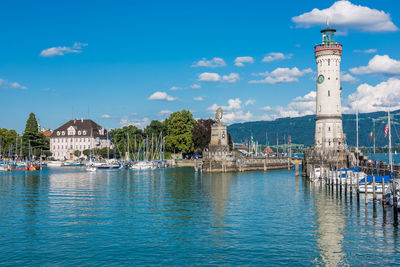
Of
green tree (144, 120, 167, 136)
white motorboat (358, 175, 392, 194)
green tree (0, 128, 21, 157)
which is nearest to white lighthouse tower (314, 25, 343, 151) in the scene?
white motorboat (358, 175, 392, 194)

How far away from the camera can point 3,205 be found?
149ft

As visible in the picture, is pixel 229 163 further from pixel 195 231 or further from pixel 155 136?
pixel 195 231

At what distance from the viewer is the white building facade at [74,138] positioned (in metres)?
181

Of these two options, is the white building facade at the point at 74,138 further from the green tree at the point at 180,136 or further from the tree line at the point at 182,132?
the green tree at the point at 180,136

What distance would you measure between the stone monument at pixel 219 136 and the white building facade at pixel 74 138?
8854cm

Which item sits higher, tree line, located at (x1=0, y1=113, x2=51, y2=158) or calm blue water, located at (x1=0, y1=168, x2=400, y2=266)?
tree line, located at (x1=0, y1=113, x2=51, y2=158)

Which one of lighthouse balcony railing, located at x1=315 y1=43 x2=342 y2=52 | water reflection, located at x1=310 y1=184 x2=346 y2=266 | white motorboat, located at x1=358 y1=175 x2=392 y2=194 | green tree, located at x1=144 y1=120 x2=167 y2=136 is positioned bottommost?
water reflection, located at x1=310 y1=184 x2=346 y2=266

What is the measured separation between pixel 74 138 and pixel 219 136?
321 ft

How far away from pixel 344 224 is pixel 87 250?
64.6ft

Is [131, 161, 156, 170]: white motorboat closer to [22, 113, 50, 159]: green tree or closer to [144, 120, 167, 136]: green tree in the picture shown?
[144, 120, 167, 136]: green tree

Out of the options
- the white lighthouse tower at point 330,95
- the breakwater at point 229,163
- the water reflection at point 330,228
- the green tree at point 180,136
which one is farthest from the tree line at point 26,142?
the water reflection at point 330,228

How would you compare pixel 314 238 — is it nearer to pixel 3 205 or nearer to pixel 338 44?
pixel 3 205

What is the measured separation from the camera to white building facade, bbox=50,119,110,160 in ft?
593

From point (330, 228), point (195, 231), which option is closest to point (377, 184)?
point (330, 228)
